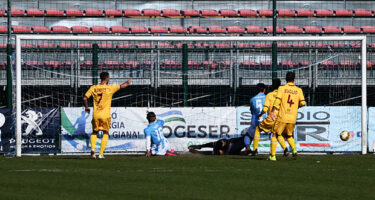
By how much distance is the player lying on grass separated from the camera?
1502 centimetres

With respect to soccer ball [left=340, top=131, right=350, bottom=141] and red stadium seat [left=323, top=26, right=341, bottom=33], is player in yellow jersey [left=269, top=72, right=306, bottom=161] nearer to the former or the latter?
soccer ball [left=340, top=131, right=350, bottom=141]

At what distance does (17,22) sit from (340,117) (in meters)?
16.7

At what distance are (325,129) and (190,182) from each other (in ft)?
28.2

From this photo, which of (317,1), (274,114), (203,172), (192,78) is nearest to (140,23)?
(317,1)

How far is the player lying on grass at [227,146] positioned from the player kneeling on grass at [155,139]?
3.85 feet

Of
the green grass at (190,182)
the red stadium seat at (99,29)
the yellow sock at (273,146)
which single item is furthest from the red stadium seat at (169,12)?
the green grass at (190,182)

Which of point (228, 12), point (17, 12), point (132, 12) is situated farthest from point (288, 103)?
point (17, 12)

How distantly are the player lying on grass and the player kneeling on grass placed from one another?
117 cm

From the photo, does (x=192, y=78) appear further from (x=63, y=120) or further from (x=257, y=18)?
(x=257, y=18)

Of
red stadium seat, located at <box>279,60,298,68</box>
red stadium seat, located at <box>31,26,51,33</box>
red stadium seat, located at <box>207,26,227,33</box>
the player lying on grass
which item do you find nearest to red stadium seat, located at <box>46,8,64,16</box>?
red stadium seat, located at <box>31,26,51,33</box>

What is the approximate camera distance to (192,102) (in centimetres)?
1689

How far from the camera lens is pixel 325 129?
15.5m

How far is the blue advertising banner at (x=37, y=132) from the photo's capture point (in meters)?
15.4

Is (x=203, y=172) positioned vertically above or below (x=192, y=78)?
below
